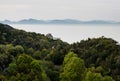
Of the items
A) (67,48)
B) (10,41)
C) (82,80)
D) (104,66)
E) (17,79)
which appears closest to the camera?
(17,79)

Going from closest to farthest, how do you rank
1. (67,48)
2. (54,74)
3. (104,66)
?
(54,74)
(104,66)
(67,48)

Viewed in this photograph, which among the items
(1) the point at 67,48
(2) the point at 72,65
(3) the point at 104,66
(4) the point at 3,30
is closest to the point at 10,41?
(4) the point at 3,30

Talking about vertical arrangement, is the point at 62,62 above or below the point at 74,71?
below

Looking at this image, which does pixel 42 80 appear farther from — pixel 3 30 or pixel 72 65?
pixel 3 30

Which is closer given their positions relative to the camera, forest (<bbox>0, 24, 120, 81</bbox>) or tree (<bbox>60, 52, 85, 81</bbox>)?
forest (<bbox>0, 24, 120, 81</bbox>)

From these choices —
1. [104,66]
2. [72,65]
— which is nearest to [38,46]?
[104,66]

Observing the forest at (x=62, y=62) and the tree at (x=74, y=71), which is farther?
the tree at (x=74, y=71)

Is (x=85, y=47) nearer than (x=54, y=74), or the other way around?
(x=54, y=74)

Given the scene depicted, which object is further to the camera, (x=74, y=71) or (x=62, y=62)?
(x=62, y=62)
